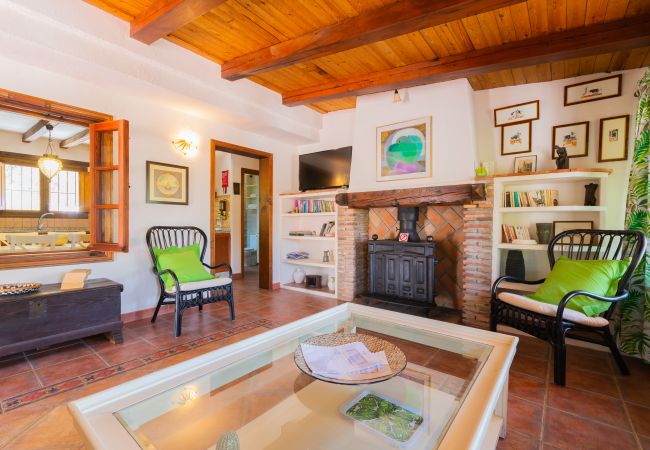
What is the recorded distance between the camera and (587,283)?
2205 millimetres

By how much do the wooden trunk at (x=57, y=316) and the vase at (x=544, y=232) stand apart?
397 cm

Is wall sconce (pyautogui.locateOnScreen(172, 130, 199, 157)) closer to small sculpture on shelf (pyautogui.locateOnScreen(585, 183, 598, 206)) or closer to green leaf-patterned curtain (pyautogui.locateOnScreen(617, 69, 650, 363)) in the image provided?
small sculpture on shelf (pyautogui.locateOnScreen(585, 183, 598, 206))

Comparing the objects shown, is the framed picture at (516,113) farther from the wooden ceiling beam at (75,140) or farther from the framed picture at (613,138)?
the wooden ceiling beam at (75,140)

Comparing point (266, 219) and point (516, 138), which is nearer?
point (516, 138)

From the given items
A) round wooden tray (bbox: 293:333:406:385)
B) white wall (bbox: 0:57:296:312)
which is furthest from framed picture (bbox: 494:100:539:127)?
white wall (bbox: 0:57:296:312)

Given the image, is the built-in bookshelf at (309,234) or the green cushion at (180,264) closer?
the green cushion at (180,264)

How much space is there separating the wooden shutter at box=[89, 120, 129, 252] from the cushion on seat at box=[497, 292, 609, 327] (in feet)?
10.6

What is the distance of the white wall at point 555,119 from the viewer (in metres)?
2.85

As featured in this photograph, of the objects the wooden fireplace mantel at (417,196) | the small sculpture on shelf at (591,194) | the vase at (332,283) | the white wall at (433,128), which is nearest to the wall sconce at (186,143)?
the wooden fireplace mantel at (417,196)

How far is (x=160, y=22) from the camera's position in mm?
2297

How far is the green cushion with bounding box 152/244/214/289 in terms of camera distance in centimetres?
300

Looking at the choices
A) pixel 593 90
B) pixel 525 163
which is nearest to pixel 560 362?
pixel 525 163

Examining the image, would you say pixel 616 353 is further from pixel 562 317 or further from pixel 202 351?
pixel 202 351

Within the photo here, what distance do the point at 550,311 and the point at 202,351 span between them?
2.61m
